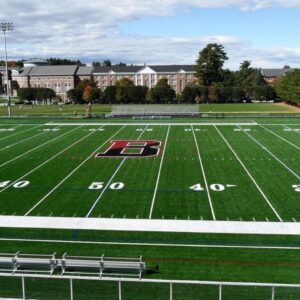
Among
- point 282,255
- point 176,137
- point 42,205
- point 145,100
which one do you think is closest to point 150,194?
point 42,205

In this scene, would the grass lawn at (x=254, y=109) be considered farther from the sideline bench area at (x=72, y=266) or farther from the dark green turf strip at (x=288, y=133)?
the sideline bench area at (x=72, y=266)

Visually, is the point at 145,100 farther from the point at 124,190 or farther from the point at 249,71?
the point at 124,190

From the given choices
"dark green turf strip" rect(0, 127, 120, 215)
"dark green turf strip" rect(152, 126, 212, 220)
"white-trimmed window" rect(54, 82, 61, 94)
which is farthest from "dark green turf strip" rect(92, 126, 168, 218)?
"white-trimmed window" rect(54, 82, 61, 94)

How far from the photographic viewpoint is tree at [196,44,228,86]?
4609 inches

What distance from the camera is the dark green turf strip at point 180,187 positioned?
17.0 meters

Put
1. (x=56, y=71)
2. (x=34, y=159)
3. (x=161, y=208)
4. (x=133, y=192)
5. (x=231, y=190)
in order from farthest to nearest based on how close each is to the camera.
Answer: (x=56, y=71) → (x=34, y=159) → (x=231, y=190) → (x=133, y=192) → (x=161, y=208)

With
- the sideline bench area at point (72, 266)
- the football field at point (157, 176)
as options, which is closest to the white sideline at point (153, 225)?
the football field at point (157, 176)

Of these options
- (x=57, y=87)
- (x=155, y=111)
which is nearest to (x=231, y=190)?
(x=155, y=111)

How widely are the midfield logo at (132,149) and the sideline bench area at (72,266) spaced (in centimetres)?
1706

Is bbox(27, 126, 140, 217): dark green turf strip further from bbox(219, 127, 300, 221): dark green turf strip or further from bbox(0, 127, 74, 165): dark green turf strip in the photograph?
bbox(219, 127, 300, 221): dark green turf strip

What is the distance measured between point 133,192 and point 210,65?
101 m

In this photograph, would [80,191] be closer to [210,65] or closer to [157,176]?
[157,176]

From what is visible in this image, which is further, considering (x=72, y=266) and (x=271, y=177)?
(x=271, y=177)

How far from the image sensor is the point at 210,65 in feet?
383
